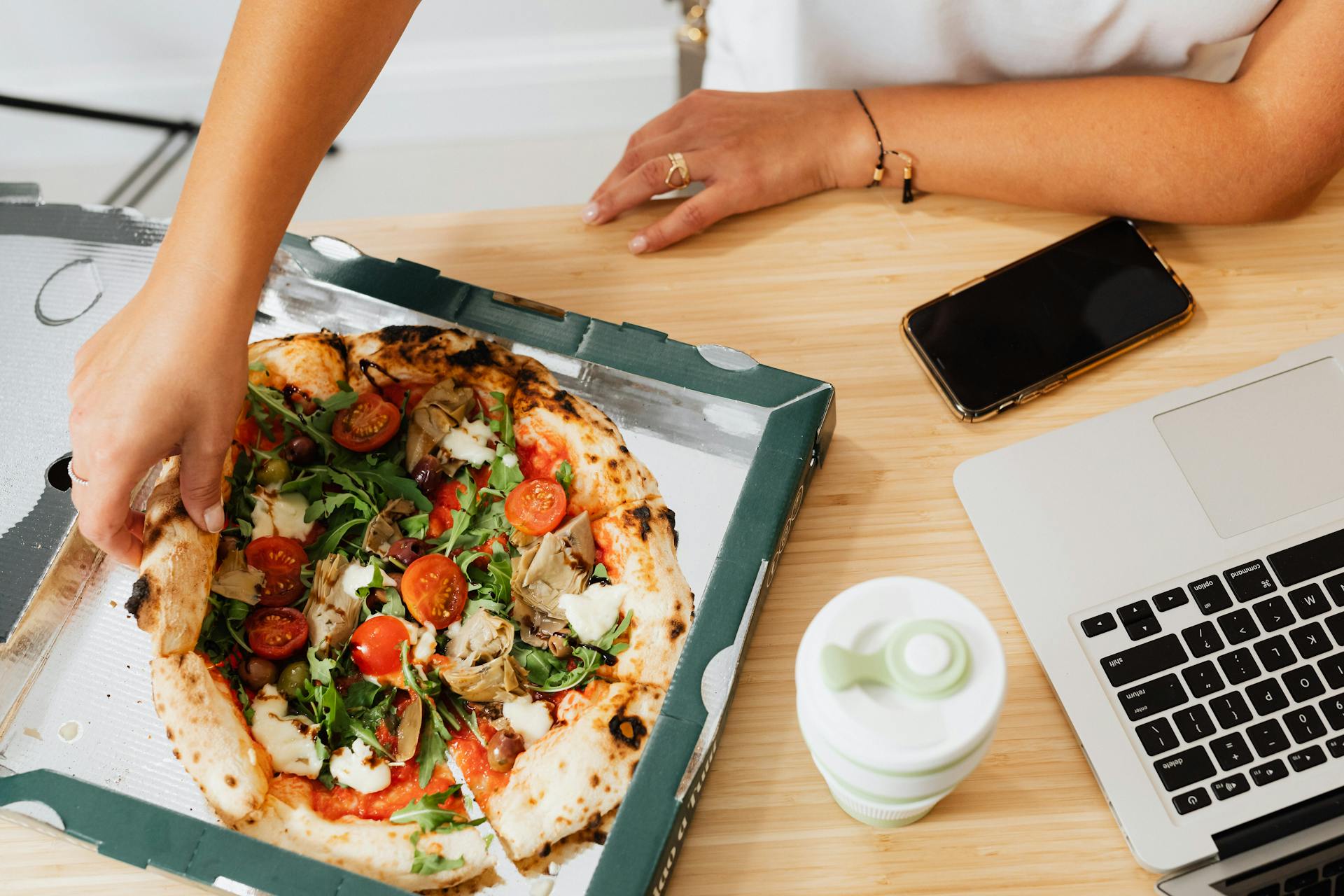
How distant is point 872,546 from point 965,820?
0.69ft

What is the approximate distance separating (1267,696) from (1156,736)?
0.08 m

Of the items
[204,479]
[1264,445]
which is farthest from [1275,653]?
[204,479]

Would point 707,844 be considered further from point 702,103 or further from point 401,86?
point 401,86

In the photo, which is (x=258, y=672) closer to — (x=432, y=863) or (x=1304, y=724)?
(x=432, y=863)

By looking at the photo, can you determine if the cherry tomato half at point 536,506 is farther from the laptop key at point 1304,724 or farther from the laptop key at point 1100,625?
the laptop key at point 1304,724

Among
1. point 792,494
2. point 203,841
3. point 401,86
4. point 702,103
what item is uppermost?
point 702,103

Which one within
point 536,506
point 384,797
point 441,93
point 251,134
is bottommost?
point 441,93

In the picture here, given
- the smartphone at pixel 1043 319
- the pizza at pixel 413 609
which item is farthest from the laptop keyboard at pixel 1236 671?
the pizza at pixel 413 609

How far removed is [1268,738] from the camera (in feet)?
2.17

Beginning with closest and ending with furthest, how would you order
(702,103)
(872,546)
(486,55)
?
(872,546) → (702,103) → (486,55)

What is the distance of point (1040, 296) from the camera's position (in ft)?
2.78

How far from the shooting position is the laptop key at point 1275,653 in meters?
0.68

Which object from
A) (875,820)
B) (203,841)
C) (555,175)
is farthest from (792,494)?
(555,175)

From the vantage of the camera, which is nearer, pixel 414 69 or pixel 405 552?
pixel 405 552
